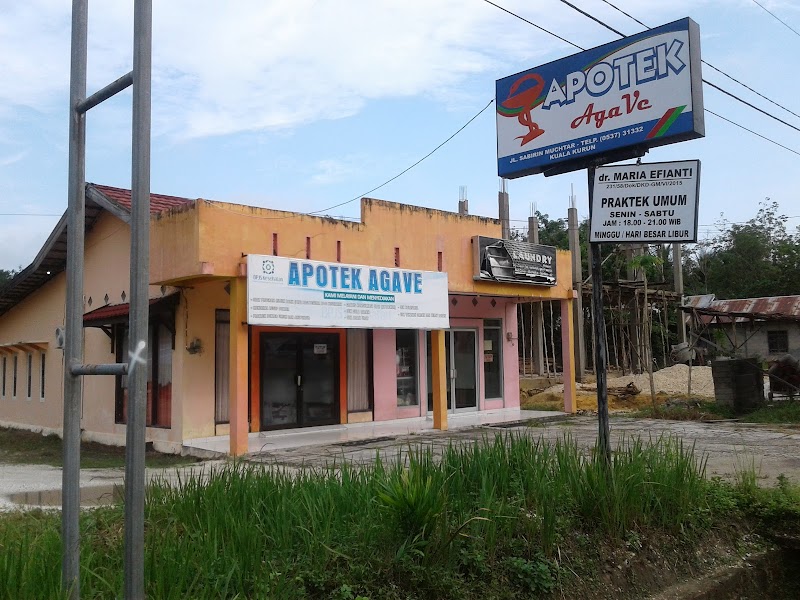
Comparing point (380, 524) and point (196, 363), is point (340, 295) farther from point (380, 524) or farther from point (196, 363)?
point (380, 524)

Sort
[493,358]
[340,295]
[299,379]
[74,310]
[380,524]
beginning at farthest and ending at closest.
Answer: [493,358] < [299,379] < [340,295] < [380,524] < [74,310]

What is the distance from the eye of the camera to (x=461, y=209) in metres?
34.2

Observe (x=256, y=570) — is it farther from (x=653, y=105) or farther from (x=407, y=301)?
(x=407, y=301)

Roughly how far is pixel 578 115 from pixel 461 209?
26461 millimetres

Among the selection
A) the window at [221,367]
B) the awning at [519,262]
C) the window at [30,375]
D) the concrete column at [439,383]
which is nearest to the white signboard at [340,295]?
the concrete column at [439,383]

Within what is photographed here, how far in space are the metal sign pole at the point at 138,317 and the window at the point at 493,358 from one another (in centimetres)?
1742

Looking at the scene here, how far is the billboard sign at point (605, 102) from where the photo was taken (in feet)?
23.9

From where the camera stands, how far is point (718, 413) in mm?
18125

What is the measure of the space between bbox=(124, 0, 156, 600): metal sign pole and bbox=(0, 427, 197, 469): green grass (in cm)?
956

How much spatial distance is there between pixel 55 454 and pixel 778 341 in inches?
1342

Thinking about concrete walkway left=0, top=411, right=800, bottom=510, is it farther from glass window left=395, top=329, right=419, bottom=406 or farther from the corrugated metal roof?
the corrugated metal roof

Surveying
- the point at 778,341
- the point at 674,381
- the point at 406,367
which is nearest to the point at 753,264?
the point at 778,341

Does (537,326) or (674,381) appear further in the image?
(537,326)

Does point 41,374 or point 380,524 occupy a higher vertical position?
point 41,374
